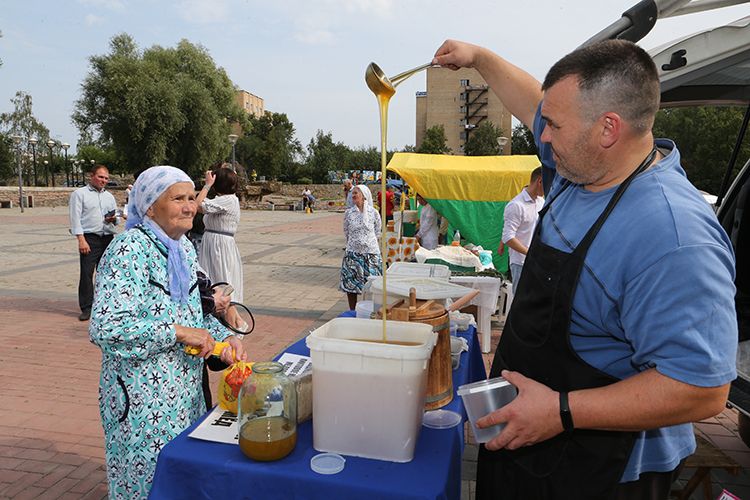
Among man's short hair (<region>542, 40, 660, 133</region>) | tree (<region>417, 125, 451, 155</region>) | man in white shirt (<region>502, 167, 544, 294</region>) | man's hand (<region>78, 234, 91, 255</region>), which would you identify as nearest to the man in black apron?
Answer: man's short hair (<region>542, 40, 660, 133</region>)

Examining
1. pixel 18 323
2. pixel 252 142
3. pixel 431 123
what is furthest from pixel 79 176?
pixel 18 323

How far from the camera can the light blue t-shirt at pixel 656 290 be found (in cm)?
108

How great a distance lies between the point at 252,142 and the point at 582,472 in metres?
70.3

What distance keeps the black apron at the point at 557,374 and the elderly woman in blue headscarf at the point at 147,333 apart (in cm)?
126

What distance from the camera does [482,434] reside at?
4.61 feet

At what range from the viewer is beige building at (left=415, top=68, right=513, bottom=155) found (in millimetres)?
81875

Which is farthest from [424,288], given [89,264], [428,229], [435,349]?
[428,229]

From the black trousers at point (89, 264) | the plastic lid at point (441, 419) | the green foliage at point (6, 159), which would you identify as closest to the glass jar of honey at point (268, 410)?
the plastic lid at point (441, 419)

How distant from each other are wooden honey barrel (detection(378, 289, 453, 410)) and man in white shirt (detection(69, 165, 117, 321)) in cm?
579

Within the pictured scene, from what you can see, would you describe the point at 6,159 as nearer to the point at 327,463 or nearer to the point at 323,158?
the point at 323,158

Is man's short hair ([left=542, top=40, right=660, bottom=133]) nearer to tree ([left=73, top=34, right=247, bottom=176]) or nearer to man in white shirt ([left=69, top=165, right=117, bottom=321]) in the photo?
man in white shirt ([left=69, top=165, right=117, bottom=321])

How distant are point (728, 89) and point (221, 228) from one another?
460 cm

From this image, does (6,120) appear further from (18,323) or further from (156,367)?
(156,367)

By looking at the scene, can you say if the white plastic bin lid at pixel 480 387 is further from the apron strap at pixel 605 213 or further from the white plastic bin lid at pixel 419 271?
the white plastic bin lid at pixel 419 271
